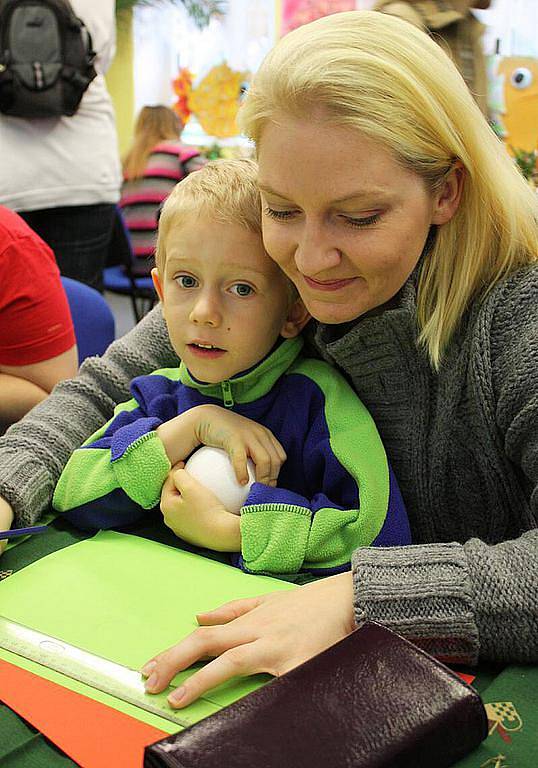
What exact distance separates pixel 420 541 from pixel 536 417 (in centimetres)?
28

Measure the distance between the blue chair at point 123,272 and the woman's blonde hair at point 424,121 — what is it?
3.02 m

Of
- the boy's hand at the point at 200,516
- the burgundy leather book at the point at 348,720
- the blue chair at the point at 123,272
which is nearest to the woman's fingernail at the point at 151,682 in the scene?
the burgundy leather book at the point at 348,720

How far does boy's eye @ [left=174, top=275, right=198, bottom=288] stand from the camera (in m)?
1.08

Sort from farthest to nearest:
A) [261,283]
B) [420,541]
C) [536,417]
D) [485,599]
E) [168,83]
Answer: [168,83]
[420,541]
[261,283]
[536,417]
[485,599]

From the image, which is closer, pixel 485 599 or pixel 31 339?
pixel 485 599

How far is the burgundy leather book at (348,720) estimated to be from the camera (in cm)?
64

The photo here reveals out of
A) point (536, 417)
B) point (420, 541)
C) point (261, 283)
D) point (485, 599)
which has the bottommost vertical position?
point (420, 541)

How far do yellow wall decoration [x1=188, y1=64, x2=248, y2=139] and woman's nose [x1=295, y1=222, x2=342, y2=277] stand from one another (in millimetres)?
5068

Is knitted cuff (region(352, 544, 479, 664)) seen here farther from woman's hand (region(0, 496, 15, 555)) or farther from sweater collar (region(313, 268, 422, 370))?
woman's hand (region(0, 496, 15, 555))

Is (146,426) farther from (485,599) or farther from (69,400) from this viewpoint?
(485,599)

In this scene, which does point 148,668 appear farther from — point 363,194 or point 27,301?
point 27,301

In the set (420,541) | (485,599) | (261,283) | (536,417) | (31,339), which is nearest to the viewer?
(485,599)

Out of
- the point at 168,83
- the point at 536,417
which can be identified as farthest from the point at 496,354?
the point at 168,83

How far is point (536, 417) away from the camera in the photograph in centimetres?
96
